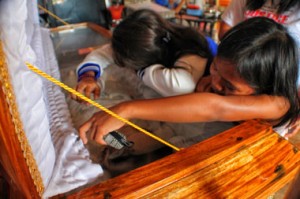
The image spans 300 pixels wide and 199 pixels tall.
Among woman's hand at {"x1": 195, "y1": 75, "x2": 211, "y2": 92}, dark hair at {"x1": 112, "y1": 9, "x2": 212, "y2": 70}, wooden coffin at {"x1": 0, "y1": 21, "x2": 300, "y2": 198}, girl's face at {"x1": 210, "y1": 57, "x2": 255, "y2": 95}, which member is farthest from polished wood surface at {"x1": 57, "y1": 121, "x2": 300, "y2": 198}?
dark hair at {"x1": 112, "y1": 9, "x2": 212, "y2": 70}

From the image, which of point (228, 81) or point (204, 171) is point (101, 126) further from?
point (228, 81)

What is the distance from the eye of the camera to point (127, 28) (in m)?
0.96

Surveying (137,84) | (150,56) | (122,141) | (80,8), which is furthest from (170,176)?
(80,8)

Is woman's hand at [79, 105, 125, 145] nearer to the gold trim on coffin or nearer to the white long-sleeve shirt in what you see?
the gold trim on coffin

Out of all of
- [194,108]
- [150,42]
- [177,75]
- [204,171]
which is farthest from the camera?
[150,42]

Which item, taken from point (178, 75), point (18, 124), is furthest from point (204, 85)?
point (18, 124)

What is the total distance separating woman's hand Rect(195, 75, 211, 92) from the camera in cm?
81

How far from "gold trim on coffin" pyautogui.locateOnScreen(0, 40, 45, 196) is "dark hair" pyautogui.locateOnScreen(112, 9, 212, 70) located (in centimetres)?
63

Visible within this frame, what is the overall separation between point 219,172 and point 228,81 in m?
0.30

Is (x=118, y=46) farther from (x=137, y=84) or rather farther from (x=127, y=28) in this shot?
(x=137, y=84)

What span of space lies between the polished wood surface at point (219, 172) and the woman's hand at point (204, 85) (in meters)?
0.24

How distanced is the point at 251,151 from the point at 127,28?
26.4 inches

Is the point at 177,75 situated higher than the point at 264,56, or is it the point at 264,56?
the point at 264,56

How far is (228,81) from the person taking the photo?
2.30 ft
